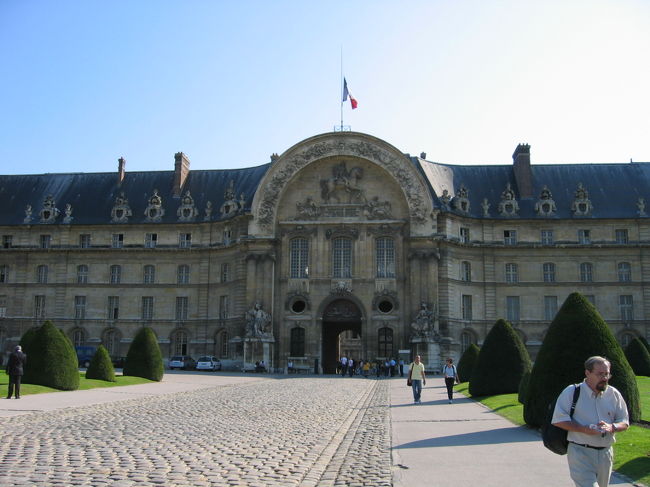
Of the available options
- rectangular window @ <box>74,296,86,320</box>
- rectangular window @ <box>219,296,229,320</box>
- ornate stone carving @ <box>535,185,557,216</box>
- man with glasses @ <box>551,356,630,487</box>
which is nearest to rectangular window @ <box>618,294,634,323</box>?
ornate stone carving @ <box>535,185,557,216</box>

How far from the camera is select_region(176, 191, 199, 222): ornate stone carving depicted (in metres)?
60.4

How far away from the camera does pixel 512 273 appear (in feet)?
188

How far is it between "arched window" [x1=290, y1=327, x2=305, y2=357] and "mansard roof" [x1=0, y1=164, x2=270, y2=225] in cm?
1245

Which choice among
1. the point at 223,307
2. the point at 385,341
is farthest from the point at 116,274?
the point at 385,341

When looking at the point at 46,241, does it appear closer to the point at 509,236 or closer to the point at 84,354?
the point at 84,354

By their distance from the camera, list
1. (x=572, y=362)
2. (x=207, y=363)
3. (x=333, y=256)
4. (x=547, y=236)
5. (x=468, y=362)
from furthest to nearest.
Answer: (x=547, y=236)
(x=333, y=256)
(x=207, y=363)
(x=468, y=362)
(x=572, y=362)

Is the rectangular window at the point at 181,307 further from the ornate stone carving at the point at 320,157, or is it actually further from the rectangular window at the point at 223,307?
the ornate stone carving at the point at 320,157

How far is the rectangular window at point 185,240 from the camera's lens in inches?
2354

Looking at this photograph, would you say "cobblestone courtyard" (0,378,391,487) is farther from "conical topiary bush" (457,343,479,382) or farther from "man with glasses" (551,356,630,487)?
"conical topiary bush" (457,343,479,382)

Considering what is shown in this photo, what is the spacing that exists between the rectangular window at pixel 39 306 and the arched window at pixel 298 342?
2215 cm

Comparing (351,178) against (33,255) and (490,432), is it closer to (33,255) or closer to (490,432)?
(33,255)

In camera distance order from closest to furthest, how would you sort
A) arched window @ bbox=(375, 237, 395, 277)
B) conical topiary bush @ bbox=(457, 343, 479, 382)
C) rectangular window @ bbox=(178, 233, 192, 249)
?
conical topiary bush @ bbox=(457, 343, 479, 382) < arched window @ bbox=(375, 237, 395, 277) < rectangular window @ bbox=(178, 233, 192, 249)

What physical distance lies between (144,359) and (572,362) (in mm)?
26695

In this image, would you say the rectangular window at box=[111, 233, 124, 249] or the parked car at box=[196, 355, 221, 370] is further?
the rectangular window at box=[111, 233, 124, 249]
